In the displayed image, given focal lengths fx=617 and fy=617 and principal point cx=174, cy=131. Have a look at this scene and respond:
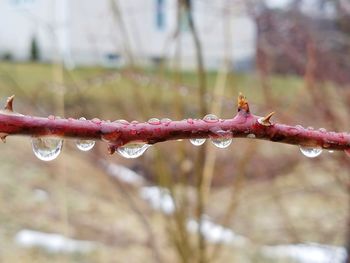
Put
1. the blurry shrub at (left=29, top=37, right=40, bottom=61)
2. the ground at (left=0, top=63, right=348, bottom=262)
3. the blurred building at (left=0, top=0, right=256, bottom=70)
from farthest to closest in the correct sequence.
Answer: the blurry shrub at (left=29, top=37, right=40, bottom=61) < the ground at (left=0, top=63, right=348, bottom=262) < the blurred building at (left=0, top=0, right=256, bottom=70)

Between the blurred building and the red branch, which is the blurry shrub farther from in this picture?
the red branch

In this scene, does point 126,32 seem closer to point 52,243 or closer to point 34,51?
point 52,243

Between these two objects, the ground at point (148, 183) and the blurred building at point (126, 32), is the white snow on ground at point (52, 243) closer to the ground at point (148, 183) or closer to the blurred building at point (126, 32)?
the ground at point (148, 183)

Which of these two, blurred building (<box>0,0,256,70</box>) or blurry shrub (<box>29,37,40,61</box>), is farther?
blurry shrub (<box>29,37,40,61</box>)

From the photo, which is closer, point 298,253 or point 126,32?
point 126,32

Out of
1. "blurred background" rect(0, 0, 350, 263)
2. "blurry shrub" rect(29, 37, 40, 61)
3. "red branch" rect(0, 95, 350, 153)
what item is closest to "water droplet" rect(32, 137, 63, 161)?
"red branch" rect(0, 95, 350, 153)

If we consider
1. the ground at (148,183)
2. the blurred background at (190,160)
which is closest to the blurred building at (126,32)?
the blurred background at (190,160)

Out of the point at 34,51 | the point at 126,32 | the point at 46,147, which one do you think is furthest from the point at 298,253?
the point at 34,51
